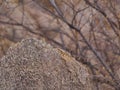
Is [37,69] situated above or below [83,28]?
above

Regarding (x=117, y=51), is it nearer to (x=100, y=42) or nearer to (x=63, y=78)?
(x=100, y=42)

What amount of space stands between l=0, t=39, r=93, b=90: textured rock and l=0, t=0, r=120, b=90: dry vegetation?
520 millimetres

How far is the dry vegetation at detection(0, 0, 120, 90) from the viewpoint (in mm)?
Result: 2861

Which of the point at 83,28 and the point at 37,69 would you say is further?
the point at 83,28

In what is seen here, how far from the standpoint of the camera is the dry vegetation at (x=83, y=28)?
2861 millimetres

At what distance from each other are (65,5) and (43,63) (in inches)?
75.5

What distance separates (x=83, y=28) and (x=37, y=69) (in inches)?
83.6

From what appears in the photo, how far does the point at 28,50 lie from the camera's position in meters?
1.78

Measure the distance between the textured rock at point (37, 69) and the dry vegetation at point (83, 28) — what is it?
520 millimetres

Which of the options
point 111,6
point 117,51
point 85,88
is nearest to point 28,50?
point 85,88

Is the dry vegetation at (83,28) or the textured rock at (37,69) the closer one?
the textured rock at (37,69)

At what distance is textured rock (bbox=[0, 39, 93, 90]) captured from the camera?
1725mm

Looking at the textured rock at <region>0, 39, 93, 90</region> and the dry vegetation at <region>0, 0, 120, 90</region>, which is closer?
the textured rock at <region>0, 39, 93, 90</region>

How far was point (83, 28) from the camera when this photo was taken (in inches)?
150
